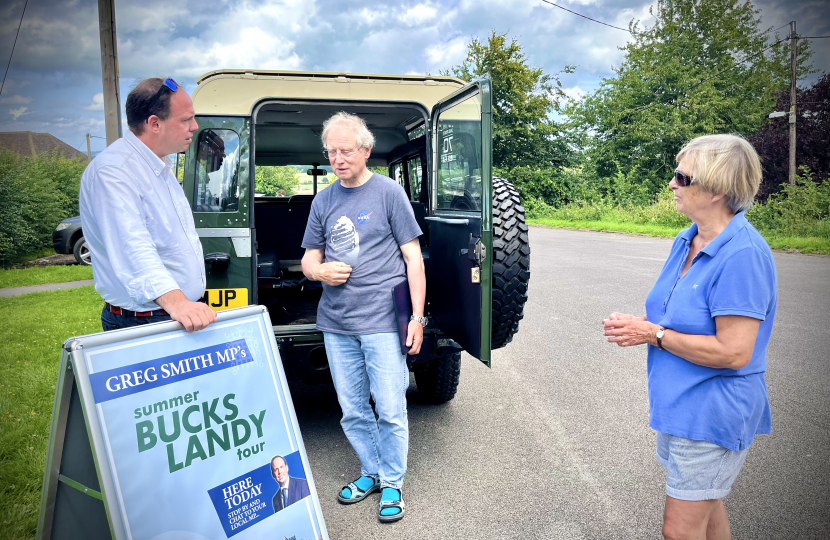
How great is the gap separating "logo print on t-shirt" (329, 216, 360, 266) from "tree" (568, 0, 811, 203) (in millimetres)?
30143

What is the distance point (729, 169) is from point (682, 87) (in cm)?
3475

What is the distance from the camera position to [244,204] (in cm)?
391

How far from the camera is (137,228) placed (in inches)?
89.8

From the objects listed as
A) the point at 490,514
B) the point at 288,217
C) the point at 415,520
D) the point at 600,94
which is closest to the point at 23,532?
the point at 415,520

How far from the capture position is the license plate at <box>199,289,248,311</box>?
379 centimetres

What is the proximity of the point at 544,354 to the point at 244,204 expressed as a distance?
3593 millimetres

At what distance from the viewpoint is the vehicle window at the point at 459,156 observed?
3.44 meters

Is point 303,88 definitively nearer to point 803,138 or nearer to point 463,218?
point 463,218

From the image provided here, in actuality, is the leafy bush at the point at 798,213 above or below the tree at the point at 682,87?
below

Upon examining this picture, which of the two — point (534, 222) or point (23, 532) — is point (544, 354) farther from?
point (534, 222)

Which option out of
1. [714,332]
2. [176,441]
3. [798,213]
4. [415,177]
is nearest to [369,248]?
[176,441]

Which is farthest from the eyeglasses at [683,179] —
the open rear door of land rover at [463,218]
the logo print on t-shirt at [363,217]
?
the logo print on t-shirt at [363,217]

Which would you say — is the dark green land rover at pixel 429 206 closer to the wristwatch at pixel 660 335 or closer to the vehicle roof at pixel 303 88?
the vehicle roof at pixel 303 88

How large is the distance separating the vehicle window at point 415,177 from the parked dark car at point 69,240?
10.6 m
